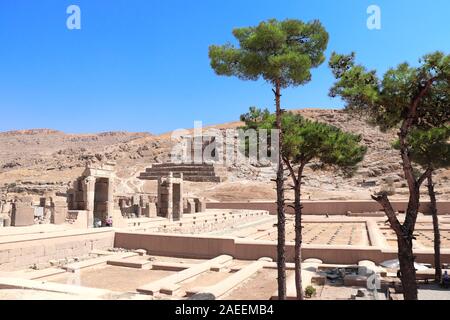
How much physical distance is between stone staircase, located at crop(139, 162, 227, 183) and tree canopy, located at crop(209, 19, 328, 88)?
48222 millimetres

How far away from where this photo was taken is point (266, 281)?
1197cm

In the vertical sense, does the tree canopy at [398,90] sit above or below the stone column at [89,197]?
above

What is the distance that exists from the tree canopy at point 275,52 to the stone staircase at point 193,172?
158 feet

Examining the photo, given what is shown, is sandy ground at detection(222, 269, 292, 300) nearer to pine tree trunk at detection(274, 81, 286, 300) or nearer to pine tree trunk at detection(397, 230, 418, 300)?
pine tree trunk at detection(274, 81, 286, 300)

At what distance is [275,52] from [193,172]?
5271 centimetres

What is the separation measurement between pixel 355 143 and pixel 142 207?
18356mm

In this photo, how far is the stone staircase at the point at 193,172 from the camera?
58656 millimetres

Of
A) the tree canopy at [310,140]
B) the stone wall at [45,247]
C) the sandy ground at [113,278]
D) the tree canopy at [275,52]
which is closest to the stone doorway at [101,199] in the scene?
the stone wall at [45,247]

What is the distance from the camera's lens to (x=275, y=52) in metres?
9.01

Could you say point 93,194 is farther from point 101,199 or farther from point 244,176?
point 244,176

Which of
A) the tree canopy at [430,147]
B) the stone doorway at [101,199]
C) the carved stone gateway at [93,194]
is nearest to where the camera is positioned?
the tree canopy at [430,147]

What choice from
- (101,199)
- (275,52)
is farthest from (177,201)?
(275,52)

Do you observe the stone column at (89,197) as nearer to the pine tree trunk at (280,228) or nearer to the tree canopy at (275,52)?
the tree canopy at (275,52)

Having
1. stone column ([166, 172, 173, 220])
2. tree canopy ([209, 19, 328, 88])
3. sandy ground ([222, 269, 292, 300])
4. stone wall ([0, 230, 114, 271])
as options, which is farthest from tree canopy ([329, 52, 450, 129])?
stone column ([166, 172, 173, 220])
